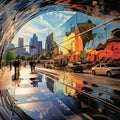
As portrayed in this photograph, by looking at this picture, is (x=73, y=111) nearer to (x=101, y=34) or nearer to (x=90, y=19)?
(x=101, y=34)

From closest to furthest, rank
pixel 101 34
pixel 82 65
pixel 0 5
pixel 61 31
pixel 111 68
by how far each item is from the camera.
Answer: pixel 0 5 < pixel 111 68 < pixel 101 34 < pixel 82 65 < pixel 61 31

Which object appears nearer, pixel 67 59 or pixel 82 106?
pixel 82 106

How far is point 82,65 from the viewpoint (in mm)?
46750

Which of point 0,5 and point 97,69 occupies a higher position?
point 0,5

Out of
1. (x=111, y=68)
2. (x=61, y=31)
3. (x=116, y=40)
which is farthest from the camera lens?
(x=61, y=31)

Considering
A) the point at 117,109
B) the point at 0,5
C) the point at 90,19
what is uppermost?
the point at 90,19

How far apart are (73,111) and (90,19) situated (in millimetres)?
35597

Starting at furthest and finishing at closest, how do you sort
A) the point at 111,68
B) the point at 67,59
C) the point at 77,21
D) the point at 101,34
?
the point at 67,59 → the point at 77,21 → the point at 101,34 → the point at 111,68

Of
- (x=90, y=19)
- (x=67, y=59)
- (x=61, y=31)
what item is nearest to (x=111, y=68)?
(x=90, y=19)

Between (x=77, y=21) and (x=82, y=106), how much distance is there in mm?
44090

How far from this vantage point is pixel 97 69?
34.7 metres

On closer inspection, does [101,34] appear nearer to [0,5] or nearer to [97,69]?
[97,69]

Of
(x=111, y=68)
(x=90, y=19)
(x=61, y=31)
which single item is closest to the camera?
(x=111, y=68)

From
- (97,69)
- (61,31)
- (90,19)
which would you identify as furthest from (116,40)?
(61,31)
